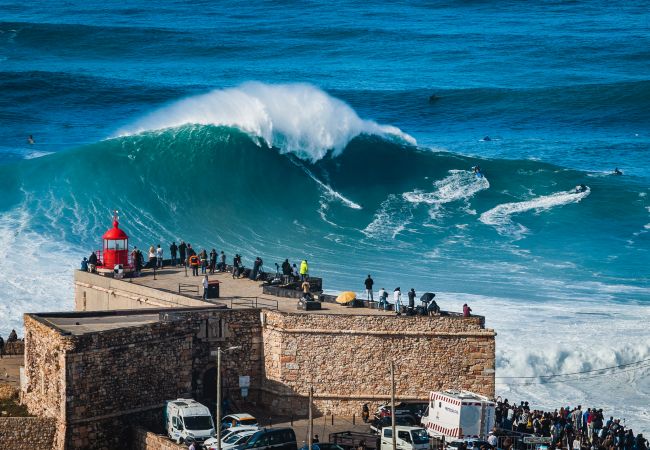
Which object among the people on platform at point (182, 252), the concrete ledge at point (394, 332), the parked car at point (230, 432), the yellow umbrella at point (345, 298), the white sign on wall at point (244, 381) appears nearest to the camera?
the parked car at point (230, 432)

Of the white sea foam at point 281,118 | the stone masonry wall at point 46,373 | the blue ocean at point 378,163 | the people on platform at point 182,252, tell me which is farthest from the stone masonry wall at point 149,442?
the white sea foam at point 281,118

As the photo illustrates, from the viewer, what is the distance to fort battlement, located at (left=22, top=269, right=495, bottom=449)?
3303 cm

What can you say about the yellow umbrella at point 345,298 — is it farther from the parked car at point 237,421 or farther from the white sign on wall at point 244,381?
the parked car at point 237,421

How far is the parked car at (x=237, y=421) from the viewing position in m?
32.8

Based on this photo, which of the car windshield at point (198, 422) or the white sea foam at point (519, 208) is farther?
the white sea foam at point (519, 208)

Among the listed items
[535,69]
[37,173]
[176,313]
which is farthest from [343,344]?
[535,69]

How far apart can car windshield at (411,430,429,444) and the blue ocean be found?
9052 millimetres

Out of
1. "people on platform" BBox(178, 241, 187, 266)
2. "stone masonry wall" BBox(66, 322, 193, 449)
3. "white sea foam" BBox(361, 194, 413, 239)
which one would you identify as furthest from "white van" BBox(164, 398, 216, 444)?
"white sea foam" BBox(361, 194, 413, 239)

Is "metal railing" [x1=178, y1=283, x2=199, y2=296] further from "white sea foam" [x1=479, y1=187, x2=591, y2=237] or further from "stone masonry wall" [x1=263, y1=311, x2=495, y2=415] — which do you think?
"white sea foam" [x1=479, y1=187, x2=591, y2=237]

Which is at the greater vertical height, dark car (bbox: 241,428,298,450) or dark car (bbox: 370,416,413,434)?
dark car (bbox: 370,416,413,434)

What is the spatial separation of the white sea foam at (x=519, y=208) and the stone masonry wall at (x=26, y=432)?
28.9 metres

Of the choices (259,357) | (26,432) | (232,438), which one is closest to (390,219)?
(259,357)

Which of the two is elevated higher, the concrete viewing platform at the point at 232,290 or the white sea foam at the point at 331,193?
the white sea foam at the point at 331,193

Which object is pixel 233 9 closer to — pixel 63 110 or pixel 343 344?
pixel 63 110
